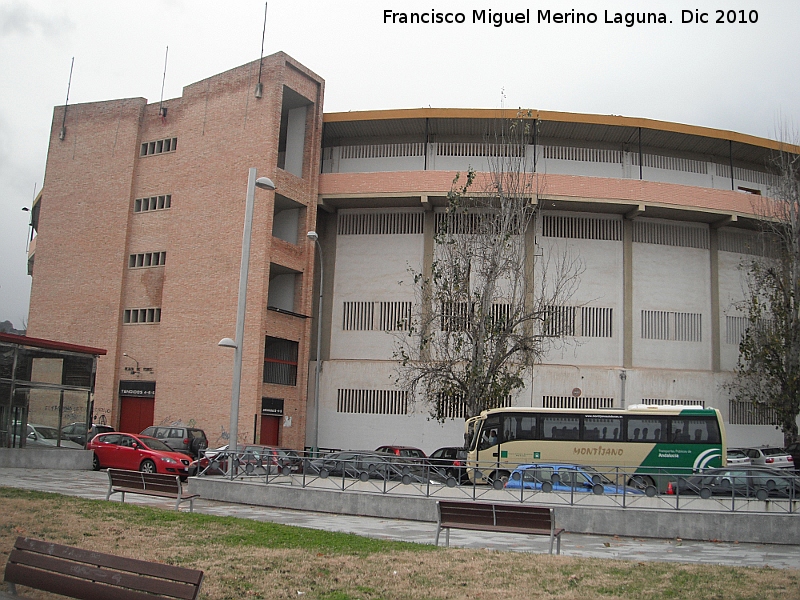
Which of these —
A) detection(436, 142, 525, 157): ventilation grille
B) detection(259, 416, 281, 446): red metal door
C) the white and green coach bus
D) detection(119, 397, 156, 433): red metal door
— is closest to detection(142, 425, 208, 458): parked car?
detection(259, 416, 281, 446): red metal door

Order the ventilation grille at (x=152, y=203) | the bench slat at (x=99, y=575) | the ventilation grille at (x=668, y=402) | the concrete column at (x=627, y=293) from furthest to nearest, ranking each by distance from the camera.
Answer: the ventilation grille at (x=152, y=203)
the concrete column at (x=627, y=293)
the ventilation grille at (x=668, y=402)
the bench slat at (x=99, y=575)

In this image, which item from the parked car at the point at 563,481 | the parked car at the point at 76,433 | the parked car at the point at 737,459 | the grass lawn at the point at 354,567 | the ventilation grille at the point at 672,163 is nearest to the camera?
the grass lawn at the point at 354,567

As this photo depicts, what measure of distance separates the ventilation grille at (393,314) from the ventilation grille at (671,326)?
37.0ft

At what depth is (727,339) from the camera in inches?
1521

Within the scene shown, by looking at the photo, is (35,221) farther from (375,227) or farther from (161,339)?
(375,227)

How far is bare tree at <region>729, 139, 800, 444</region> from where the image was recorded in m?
34.3

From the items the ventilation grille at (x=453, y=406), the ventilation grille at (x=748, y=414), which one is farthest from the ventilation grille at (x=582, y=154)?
the ventilation grille at (x=748, y=414)

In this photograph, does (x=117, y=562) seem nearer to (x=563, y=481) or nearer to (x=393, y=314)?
(x=563, y=481)

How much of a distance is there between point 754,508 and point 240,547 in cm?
1096

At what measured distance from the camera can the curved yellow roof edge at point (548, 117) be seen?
36.7 meters

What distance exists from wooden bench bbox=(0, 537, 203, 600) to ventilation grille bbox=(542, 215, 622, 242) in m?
32.5

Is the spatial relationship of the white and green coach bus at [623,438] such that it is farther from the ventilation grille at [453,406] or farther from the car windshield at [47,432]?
the car windshield at [47,432]

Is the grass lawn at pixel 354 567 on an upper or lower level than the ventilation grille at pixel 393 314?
lower

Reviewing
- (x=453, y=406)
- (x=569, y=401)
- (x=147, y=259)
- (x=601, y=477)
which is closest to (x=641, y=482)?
(x=601, y=477)
